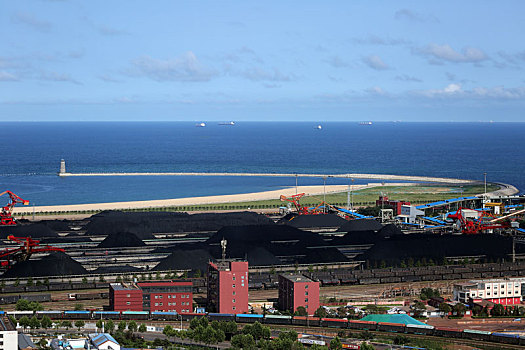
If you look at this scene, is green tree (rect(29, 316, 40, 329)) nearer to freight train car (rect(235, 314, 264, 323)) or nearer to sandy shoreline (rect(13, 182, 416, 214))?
freight train car (rect(235, 314, 264, 323))

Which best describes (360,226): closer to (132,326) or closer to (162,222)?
(162,222)

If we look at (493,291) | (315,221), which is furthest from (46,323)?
(315,221)

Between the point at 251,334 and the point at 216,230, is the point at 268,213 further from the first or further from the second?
the point at 251,334

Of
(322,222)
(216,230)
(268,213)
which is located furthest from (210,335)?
(268,213)

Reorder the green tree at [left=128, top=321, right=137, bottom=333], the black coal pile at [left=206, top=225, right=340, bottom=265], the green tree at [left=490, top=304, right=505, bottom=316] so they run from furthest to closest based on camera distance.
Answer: the black coal pile at [left=206, top=225, right=340, bottom=265]
the green tree at [left=490, top=304, right=505, bottom=316]
the green tree at [left=128, top=321, right=137, bottom=333]

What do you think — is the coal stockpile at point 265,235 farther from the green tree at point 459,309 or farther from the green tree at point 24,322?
the green tree at point 24,322

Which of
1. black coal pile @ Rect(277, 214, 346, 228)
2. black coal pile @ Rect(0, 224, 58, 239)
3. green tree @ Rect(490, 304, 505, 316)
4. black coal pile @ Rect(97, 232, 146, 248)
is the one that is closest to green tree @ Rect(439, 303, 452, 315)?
green tree @ Rect(490, 304, 505, 316)
